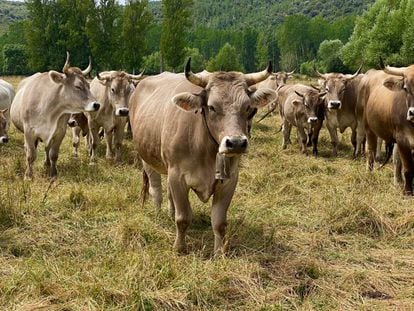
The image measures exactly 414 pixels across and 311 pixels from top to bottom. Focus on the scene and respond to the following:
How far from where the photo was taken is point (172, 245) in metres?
5.52

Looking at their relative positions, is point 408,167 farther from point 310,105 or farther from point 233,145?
point 233,145

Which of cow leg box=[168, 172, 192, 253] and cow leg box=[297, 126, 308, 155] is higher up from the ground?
cow leg box=[168, 172, 192, 253]

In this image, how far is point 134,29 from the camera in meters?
35.8

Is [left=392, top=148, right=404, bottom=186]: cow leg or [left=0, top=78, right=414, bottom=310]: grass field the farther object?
[left=392, top=148, right=404, bottom=186]: cow leg

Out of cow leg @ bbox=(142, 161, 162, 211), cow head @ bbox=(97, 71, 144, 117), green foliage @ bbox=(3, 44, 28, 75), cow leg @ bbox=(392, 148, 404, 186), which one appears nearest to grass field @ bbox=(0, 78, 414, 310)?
cow leg @ bbox=(142, 161, 162, 211)

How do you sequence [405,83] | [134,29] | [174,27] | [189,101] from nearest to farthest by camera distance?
[189,101] → [405,83] → [134,29] → [174,27]

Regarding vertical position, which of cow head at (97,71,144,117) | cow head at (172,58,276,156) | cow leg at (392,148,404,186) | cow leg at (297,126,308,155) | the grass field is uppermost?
cow head at (172,58,276,156)

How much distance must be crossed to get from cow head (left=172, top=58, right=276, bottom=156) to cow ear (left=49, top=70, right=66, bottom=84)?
4.77 metres

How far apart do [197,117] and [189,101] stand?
1.13 ft

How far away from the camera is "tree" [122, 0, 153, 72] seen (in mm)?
35531

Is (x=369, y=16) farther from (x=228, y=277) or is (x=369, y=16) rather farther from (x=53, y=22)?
(x=228, y=277)

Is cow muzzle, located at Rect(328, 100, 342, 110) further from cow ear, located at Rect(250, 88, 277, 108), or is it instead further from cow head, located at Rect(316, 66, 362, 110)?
cow ear, located at Rect(250, 88, 277, 108)

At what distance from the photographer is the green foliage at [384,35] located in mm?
35934

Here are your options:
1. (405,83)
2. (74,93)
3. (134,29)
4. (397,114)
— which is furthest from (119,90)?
→ (134,29)
